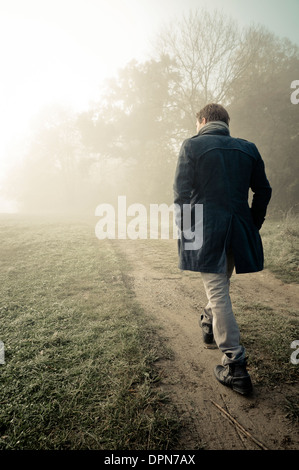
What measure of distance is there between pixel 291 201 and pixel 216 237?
519 inches

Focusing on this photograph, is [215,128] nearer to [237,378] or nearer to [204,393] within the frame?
[237,378]

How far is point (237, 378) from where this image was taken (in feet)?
6.30

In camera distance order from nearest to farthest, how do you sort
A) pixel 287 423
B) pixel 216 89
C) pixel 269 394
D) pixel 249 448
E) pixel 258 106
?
pixel 249 448 < pixel 287 423 < pixel 269 394 < pixel 258 106 < pixel 216 89

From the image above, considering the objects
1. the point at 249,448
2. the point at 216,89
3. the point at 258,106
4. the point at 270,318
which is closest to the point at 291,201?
the point at 258,106

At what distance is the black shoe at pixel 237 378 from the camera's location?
189cm

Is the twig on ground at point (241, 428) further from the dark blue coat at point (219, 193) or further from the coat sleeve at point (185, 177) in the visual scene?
the coat sleeve at point (185, 177)

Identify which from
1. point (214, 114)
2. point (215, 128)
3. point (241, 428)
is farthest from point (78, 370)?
point (214, 114)

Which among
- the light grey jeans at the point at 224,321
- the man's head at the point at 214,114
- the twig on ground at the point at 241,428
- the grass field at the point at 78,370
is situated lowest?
the twig on ground at the point at 241,428

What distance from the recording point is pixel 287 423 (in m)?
1.64

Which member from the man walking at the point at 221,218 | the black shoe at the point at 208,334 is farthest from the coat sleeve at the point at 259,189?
the black shoe at the point at 208,334

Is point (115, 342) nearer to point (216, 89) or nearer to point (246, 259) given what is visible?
point (246, 259)

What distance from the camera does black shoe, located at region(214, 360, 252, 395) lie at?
1.89 m

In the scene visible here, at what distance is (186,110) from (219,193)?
16848mm

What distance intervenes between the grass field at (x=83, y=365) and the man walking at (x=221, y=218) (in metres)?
0.56
